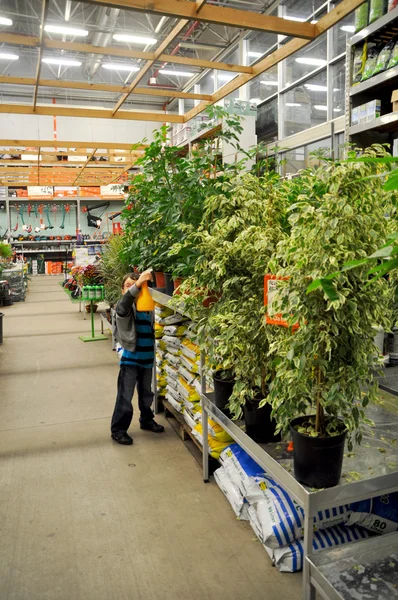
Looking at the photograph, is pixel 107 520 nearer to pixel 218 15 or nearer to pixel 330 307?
pixel 330 307

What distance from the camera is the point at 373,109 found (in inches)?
110

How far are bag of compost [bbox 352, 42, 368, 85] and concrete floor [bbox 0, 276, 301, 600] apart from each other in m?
2.63

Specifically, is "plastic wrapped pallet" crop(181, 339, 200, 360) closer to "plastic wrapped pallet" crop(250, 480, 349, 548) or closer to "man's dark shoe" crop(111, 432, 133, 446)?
"man's dark shoe" crop(111, 432, 133, 446)

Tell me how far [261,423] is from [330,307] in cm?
93

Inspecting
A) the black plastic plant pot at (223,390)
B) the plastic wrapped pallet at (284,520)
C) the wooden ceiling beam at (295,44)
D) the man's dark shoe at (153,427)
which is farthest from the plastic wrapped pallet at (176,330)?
the wooden ceiling beam at (295,44)

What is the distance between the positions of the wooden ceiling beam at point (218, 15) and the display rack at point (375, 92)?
183 centimetres

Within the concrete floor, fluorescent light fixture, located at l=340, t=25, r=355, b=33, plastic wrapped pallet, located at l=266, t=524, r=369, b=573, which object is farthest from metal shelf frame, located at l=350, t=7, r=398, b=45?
fluorescent light fixture, located at l=340, t=25, r=355, b=33

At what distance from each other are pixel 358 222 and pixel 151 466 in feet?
7.63

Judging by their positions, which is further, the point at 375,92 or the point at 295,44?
the point at 295,44

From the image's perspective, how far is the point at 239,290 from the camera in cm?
224

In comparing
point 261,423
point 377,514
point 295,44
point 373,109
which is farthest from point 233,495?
point 295,44

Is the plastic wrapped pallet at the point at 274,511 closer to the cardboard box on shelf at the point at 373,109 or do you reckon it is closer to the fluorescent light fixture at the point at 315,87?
the cardboard box on shelf at the point at 373,109

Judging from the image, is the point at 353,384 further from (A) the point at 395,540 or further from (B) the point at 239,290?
(B) the point at 239,290

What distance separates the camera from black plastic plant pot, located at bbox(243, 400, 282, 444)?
219 centimetres
